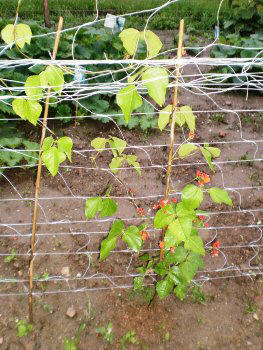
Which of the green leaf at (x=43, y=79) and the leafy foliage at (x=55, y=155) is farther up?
the green leaf at (x=43, y=79)

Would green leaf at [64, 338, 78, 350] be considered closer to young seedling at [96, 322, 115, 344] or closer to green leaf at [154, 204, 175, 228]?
young seedling at [96, 322, 115, 344]

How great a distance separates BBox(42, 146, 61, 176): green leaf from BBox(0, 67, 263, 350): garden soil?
0.42 metres

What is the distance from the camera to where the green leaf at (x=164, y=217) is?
1.56 metres

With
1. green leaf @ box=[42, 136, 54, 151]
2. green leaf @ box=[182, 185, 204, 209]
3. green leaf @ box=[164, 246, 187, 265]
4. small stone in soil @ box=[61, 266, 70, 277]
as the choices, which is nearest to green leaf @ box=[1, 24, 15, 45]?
green leaf @ box=[42, 136, 54, 151]

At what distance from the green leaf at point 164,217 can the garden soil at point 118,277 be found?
0.28 metres

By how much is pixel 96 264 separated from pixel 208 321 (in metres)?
0.80

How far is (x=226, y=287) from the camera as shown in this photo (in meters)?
2.30

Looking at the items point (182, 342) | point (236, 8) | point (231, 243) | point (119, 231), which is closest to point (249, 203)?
point (231, 243)

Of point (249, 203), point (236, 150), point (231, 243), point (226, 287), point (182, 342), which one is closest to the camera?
point (182, 342)

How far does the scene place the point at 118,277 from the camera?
2.35 metres

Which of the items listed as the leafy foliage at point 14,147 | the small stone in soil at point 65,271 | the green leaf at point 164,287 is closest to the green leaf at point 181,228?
the green leaf at point 164,287

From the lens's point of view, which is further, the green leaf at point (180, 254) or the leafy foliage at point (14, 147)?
the leafy foliage at point (14, 147)

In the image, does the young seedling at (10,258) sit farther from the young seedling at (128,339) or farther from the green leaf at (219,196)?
the green leaf at (219,196)

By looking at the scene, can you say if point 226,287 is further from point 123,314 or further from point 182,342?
point 123,314
